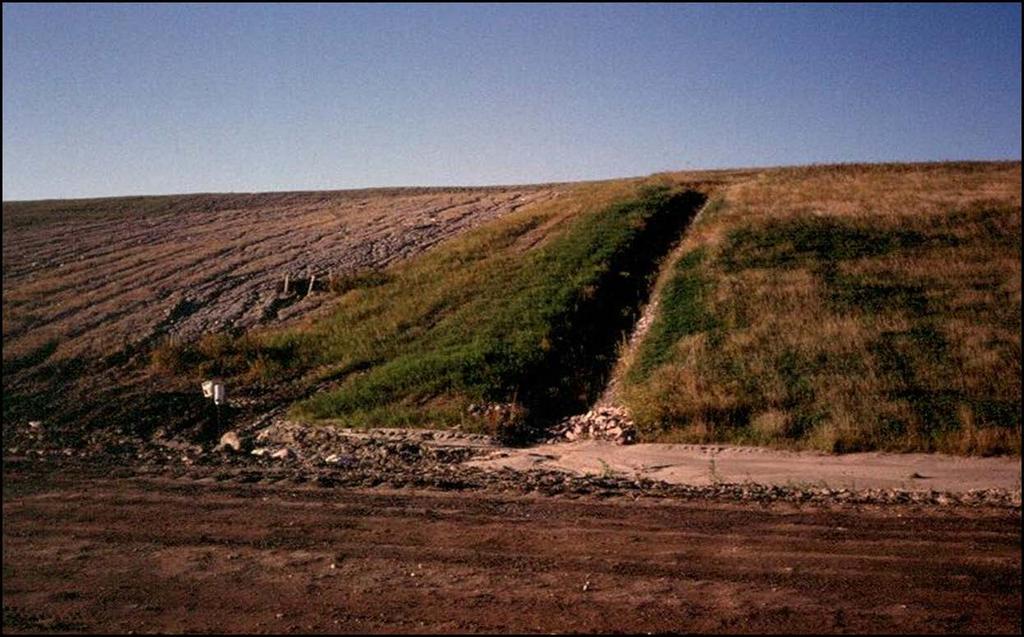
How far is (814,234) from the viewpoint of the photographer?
973 inches

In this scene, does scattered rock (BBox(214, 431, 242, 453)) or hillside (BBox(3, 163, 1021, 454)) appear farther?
hillside (BBox(3, 163, 1021, 454))

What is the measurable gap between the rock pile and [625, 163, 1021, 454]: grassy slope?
0.96ft

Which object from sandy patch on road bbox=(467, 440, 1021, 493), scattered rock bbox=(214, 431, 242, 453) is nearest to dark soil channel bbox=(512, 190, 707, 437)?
sandy patch on road bbox=(467, 440, 1021, 493)

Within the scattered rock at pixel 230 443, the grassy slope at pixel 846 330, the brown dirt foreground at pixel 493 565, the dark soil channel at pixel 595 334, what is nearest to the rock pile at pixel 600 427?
the grassy slope at pixel 846 330

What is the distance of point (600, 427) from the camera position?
14727mm

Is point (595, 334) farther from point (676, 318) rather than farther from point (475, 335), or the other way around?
point (475, 335)

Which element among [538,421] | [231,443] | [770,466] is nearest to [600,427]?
[538,421]

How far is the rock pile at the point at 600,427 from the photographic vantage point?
1428 cm

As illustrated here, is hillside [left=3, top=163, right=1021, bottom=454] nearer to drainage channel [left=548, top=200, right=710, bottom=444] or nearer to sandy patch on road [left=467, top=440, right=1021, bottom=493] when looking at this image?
drainage channel [left=548, top=200, right=710, bottom=444]

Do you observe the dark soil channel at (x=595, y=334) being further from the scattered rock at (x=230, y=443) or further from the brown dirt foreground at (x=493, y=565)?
the brown dirt foreground at (x=493, y=565)

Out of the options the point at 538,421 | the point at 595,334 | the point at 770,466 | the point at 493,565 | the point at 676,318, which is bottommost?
the point at 770,466

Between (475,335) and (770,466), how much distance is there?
28.6ft

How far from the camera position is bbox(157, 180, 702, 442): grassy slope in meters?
16.2

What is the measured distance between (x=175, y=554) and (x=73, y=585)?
90 centimetres
